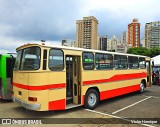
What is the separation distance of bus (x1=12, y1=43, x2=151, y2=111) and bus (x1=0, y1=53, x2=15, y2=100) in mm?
1989

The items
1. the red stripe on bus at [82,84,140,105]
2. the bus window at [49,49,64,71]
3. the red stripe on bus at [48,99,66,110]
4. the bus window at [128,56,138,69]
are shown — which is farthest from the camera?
the bus window at [128,56,138,69]

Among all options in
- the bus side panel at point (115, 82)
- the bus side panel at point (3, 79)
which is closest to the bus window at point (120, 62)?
the bus side panel at point (115, 82)

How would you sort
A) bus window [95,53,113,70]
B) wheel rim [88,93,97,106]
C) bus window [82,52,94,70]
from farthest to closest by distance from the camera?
bus window [95,53,113,70], wheel rim [88,93,97,106], bus window [82,52,94,70]

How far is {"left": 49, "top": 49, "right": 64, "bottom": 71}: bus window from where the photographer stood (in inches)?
281

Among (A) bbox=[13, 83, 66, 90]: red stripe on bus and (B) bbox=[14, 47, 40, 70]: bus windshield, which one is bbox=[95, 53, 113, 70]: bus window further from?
(B) bbox=[14, 47, 40, 70]: bus windshield

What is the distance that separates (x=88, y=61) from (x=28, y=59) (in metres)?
2.74

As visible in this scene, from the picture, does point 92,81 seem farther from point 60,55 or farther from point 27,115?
point 27,115

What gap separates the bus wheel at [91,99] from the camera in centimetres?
857

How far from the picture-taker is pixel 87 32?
45938 mm

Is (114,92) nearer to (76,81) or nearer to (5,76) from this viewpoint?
(76,81)

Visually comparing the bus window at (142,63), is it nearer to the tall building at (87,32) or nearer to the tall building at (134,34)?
the tall building at (87,32)

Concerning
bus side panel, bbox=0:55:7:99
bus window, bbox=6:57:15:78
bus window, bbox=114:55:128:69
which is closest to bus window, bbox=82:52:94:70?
bus window, bbox=114:55:128:69

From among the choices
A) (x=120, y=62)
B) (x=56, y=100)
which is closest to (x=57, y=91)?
(x=56, y=100)

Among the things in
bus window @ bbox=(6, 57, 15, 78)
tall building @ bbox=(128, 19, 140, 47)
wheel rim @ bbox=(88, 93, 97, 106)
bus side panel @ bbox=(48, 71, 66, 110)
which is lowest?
wheel rim @ bbox=(88, 93, 97, 106)
